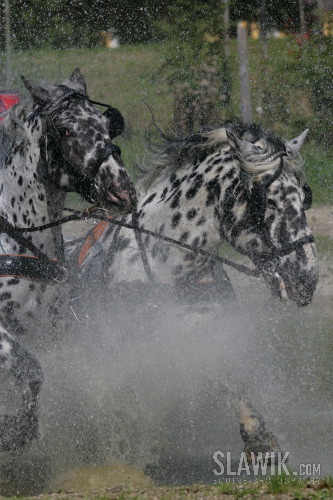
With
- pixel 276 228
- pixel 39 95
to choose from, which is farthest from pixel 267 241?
pixel 39 95

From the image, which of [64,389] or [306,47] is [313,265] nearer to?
[64,389]

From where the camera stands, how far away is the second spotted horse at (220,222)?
15.1 ft

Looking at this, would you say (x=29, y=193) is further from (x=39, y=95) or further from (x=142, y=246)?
(x=142, y=246)

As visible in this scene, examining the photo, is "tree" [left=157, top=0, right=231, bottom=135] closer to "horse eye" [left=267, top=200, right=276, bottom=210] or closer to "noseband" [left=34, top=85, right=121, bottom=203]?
"horse eye" [left=267, top=200, right=276, bottom=210]

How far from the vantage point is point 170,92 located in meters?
13.0

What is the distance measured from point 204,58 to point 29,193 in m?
8.54

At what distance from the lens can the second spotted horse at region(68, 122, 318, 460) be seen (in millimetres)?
4605

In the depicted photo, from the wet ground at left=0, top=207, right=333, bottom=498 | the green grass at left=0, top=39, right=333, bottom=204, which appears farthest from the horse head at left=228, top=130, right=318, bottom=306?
the green grass at left=0, top=39, right=333, bottom=204

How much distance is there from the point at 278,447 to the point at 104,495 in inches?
47.8

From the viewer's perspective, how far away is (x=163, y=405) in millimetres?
5102

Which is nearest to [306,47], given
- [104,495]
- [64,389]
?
[64,389]

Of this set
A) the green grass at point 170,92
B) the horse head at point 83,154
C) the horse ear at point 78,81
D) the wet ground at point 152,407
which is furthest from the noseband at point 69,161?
the green grass at point 170,92

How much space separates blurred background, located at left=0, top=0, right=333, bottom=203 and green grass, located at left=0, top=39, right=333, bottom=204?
0.06ft

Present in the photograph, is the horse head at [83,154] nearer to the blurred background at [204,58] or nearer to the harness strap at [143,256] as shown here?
the harness strap at [143,256]
